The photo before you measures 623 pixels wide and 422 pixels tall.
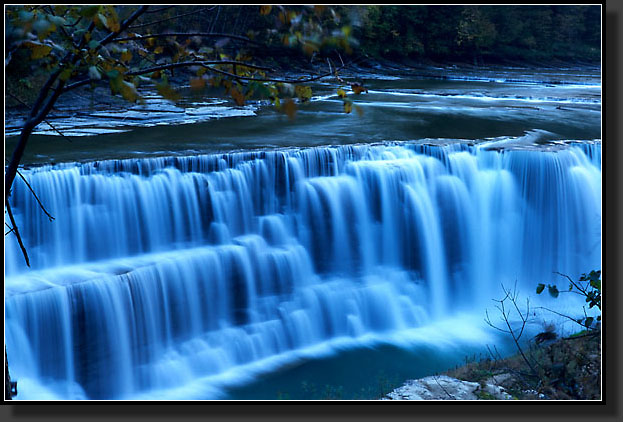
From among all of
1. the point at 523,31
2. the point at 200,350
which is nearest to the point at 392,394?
the point at 200,350

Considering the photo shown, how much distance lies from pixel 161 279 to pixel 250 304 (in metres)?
1.38

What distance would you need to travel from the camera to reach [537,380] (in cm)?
587

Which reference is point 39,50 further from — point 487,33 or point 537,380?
point 487,33

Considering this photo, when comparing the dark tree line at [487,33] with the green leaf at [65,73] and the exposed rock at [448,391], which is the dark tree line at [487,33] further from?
the green leaf at [65,73]

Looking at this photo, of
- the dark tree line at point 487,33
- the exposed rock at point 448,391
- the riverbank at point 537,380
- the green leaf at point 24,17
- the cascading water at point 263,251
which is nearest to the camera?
the green leaf at point 24,17

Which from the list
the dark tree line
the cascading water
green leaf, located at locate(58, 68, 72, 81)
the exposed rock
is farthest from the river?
the dark tree line

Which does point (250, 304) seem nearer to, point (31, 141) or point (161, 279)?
point (161, 279)

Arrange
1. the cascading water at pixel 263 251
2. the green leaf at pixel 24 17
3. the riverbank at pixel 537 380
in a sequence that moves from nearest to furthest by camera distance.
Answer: the green leaf at pixel 24 17 < the riverbank at pixel 537 380 < the cascading water at pixel 263 251

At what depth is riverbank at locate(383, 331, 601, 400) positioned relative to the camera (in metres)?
5.49

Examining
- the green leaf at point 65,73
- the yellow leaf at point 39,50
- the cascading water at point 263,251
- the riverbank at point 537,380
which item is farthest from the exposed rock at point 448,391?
the yellow leaf at point 39,50

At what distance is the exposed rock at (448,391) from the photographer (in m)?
5.62

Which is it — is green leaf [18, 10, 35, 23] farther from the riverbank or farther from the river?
the river

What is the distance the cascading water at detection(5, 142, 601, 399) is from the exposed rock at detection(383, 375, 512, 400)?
2.84 metres

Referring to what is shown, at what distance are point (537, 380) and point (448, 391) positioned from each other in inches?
31.0
